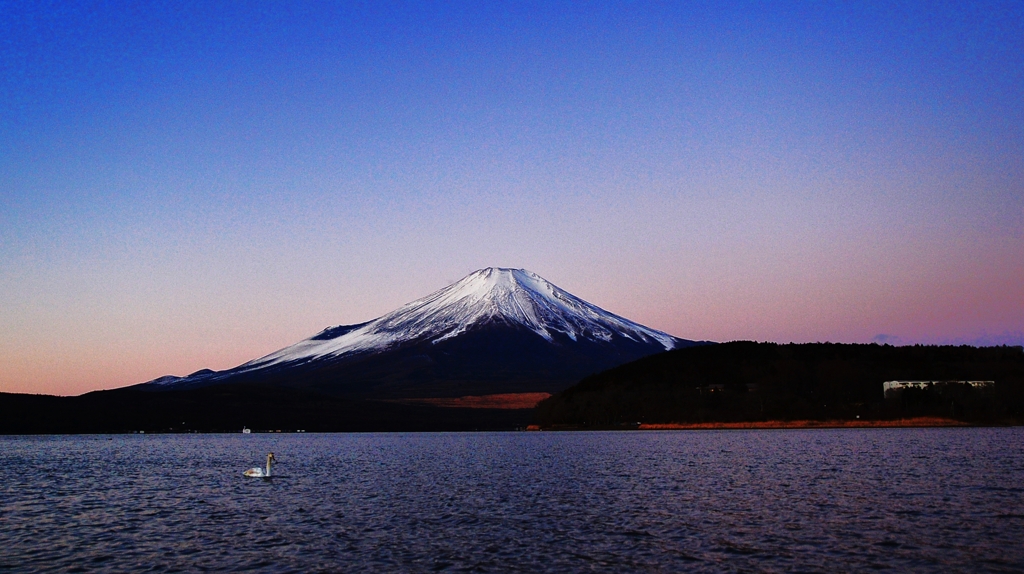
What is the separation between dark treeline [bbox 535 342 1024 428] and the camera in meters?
137

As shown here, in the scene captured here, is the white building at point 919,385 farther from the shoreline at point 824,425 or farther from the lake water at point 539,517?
the lake water at point 539,517

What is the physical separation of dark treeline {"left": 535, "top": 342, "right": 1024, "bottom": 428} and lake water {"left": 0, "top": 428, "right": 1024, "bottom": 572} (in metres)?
79.5

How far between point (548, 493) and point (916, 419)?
10640 centimetres

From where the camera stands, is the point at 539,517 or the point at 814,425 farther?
the point at 814,425

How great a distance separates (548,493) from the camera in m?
43.0

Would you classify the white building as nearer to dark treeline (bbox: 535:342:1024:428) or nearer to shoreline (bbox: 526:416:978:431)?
dark treeline (bbox: 535:342:1024:428)

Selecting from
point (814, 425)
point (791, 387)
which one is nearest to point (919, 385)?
point (814, 425)

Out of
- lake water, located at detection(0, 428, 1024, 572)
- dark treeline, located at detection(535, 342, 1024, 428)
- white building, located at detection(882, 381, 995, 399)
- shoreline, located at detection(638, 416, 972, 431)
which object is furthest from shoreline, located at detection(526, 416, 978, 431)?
lake water, located at detection(0, 428, 1024, 572)

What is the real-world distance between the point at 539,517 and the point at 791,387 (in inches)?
5087

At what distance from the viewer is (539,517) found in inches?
1342

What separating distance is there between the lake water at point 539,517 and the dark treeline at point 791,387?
3132 inches

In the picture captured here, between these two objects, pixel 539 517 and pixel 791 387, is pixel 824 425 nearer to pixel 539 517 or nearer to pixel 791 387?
pixel 791 387

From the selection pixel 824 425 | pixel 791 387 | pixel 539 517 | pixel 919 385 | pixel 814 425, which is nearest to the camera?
pixel 539 517

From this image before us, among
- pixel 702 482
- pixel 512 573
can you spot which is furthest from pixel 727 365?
pixel 512 573
